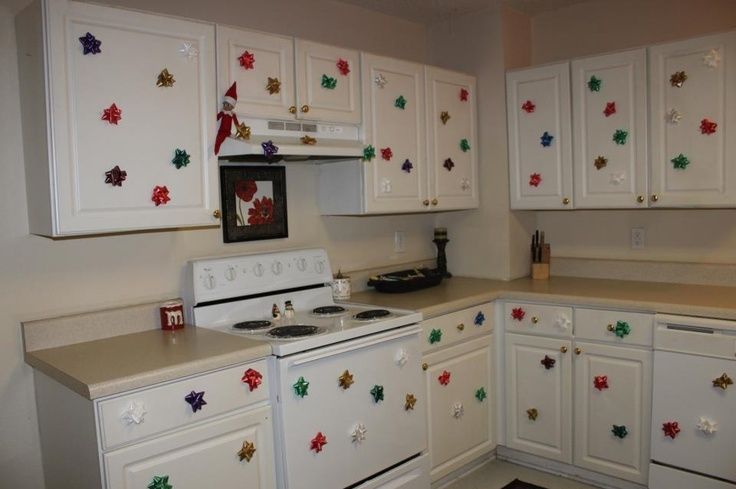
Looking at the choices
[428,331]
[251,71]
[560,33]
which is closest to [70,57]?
[251,71]

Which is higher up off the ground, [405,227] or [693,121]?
[693,121]

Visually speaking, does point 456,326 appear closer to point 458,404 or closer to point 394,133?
point 458,404

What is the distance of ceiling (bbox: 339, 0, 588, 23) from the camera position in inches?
130

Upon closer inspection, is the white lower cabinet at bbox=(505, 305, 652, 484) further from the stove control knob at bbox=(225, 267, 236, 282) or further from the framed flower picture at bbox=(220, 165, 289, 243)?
the stove control knob at bbox=(225, 267, 236, 282)

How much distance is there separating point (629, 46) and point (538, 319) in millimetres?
1574

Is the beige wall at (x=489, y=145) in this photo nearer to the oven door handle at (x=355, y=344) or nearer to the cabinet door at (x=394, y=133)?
the cabinet door at (x=394, y=133)

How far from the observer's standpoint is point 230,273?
2590 mm

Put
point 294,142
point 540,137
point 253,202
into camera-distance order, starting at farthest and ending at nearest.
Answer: point 540,137 → point 253,202 → point 294,142

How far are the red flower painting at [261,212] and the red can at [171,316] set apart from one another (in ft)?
1.81

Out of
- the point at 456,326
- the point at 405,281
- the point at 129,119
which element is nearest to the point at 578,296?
the point at 456,326

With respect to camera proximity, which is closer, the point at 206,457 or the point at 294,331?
the point at 206,457

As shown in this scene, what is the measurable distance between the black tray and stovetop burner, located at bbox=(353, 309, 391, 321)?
482 mm

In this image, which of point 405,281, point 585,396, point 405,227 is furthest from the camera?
point 405,227

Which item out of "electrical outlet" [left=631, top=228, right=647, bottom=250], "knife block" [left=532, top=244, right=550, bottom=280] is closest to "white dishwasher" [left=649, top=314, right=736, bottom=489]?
"electrical outlet" [left=631, top=228, right=647, bottom=250]
